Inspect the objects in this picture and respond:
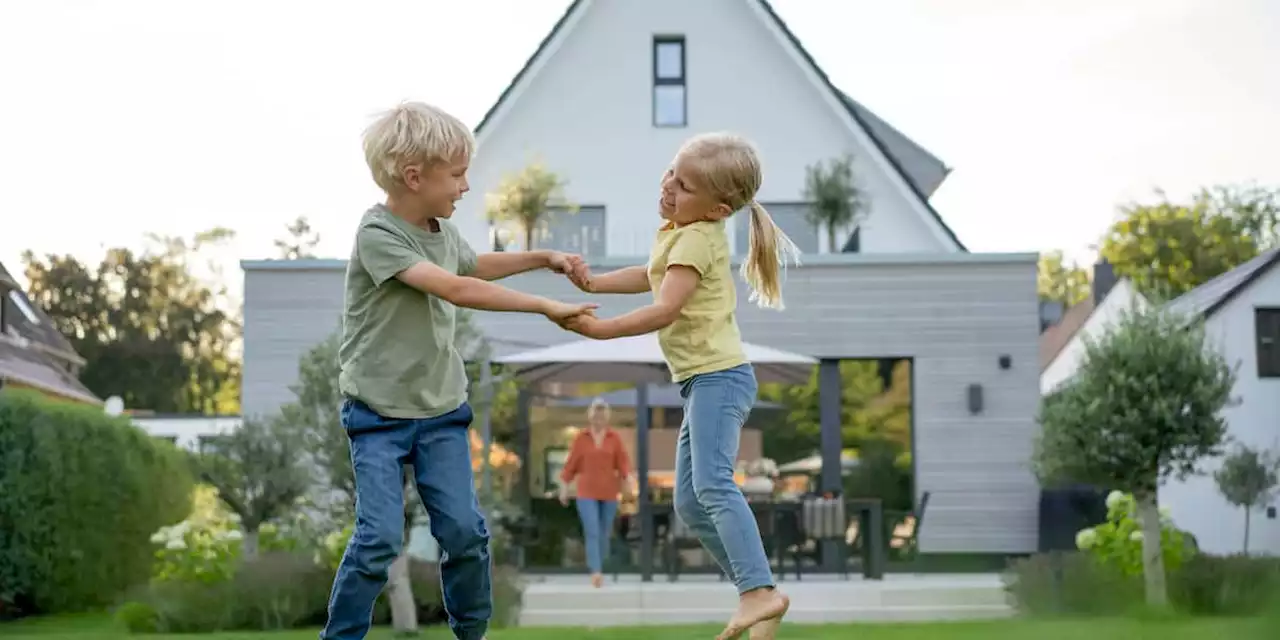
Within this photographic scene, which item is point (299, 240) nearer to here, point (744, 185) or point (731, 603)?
point (731, 603)

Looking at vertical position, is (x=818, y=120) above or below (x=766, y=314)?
above

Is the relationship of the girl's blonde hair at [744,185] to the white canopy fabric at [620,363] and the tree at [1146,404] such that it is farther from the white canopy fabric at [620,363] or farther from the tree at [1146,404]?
the white canopy fabric at [620,363]

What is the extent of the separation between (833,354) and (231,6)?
6958mm

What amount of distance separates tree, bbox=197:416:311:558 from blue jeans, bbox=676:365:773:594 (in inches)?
202

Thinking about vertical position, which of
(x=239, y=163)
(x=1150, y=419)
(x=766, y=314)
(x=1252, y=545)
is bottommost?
(x=1252, y=545)

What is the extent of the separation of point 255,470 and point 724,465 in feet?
17.8

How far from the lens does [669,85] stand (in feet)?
60.2

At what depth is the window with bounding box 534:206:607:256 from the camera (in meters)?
16.8

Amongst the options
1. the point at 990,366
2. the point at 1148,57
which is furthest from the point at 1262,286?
the point at 990,366

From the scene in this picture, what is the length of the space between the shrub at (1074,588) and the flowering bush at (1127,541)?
73 millimetres

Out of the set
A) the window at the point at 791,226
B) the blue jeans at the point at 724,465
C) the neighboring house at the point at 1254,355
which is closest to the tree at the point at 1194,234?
the neighboring house at the point at 1254,355

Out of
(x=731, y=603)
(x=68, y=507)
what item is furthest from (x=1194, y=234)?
(x=68, y=507)

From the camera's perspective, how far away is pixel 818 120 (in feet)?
59.7

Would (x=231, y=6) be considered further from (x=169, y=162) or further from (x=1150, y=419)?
(x=1150, y=419)
